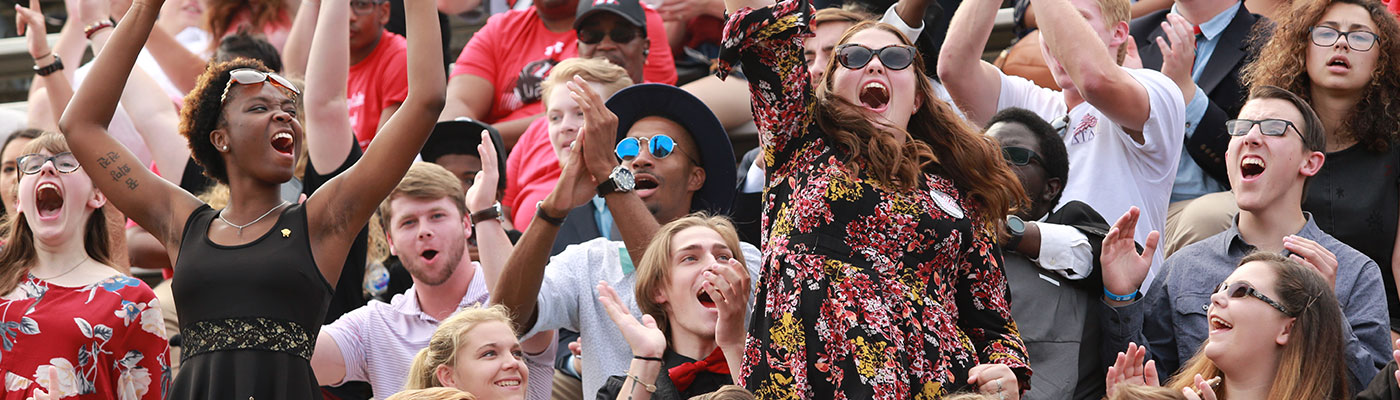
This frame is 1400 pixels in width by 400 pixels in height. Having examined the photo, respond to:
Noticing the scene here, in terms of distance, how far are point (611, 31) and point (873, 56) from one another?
2996 mm

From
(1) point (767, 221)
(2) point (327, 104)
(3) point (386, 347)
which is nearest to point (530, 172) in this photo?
(2) point (327, 104)

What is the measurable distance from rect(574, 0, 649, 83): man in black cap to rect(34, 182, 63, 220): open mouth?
241 centimetres

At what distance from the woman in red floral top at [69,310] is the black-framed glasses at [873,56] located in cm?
210

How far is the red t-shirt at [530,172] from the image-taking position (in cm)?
602

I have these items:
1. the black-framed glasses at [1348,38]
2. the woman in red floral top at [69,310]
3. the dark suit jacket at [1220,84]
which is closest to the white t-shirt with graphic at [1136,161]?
the dark suit jacket at [1220,84]

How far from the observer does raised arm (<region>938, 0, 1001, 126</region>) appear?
5.02 meters

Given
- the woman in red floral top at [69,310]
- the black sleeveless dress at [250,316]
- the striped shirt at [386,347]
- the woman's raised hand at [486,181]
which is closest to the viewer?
the black sleeveless dress at [250,316]

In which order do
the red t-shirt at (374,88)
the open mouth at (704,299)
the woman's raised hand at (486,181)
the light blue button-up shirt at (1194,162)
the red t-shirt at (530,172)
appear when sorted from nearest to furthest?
the open mouth at (704,299) → the woman's raised hand at (486,181) → the light blue button-up shirt at (1194,162) → the red t-shirt at (530,172) → the red t-shirt at (374,88)

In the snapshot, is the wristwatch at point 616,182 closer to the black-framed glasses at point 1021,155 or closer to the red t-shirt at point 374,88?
the black-framed glasses at point 1021,155

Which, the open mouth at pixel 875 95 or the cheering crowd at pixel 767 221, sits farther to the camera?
the open mouth at pixel 875 95

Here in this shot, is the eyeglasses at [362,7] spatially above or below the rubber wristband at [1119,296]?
below

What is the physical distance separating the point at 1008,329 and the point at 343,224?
1.54 metres

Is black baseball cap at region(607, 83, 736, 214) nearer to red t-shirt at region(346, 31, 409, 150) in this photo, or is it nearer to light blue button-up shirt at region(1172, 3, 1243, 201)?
light blue button-up shirt at region(1172, 3, 1243, 201)

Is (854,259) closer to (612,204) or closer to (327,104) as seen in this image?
(612,204)
